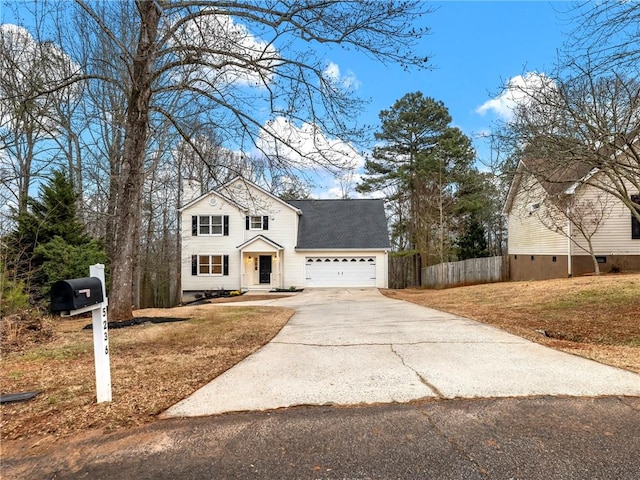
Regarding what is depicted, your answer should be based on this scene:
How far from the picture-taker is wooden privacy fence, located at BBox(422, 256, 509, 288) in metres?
20.9

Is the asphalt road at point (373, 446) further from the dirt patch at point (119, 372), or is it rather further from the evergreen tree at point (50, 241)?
the evergreen tree at point (50, 241)

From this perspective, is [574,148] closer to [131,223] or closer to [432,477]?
[432,477]

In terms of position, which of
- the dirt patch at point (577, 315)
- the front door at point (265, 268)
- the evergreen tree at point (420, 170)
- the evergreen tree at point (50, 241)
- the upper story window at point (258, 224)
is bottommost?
the dirt patch at point (577, 315)

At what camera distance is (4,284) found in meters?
8.32

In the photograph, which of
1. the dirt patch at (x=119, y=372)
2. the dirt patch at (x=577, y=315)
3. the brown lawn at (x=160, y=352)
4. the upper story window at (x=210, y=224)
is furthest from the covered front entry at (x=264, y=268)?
the dirt patch at (x=119, y=372)

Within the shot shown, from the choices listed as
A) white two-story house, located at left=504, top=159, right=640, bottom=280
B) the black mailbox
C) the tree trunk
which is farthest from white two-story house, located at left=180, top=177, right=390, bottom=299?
the black mailbox

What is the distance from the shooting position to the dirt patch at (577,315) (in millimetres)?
5312

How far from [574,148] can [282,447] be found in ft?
24.1

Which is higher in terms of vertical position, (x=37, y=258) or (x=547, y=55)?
(x=547, y=55)

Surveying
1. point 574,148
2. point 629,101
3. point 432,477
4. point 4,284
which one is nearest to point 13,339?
point 4,284

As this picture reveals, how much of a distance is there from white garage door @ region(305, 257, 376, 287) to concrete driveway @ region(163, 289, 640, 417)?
1751 cm

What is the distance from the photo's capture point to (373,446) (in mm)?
2543

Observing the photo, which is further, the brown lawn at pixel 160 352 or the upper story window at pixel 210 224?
the upper story window at pixel 210 224

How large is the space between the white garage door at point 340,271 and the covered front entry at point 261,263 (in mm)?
1926
